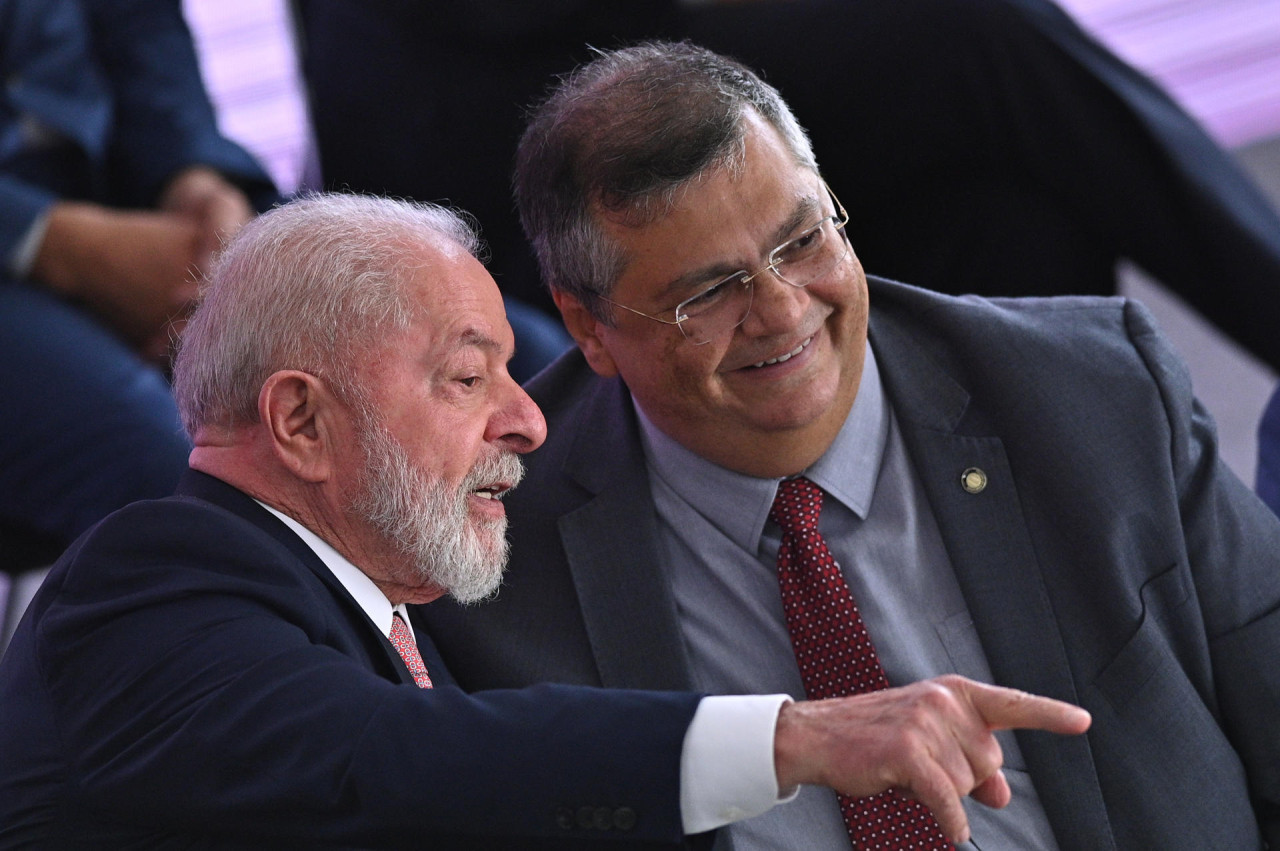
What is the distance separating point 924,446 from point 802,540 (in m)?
0.19

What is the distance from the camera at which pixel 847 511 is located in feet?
6.36

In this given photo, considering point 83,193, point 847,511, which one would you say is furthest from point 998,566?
point 83,193

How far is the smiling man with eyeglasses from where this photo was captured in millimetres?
1794

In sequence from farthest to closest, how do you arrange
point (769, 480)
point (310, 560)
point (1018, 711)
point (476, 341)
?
point (769, 480)
point (476, 341)
point (310, 560)
point (1018, 711)

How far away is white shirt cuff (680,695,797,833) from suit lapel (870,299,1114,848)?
0.59 m

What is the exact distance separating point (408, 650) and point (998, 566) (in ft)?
2.24

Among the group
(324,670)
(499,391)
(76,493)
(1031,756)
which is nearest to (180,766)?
(324,670)

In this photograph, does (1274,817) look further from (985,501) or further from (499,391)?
(499,391)

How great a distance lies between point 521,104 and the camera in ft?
10.0

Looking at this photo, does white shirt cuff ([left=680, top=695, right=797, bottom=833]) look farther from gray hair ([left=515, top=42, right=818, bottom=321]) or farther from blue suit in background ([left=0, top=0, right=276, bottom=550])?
blue suit in background ([left=0, top=0, right=276, bottom=550])

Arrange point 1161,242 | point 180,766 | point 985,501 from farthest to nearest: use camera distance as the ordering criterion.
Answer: point 1161,242
point 985,501
point 180,766

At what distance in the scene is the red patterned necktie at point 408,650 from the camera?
67.1 inches

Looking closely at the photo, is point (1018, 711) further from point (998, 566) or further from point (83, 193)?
point (83, 193)

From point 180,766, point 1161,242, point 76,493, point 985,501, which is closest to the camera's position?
point 180,766
